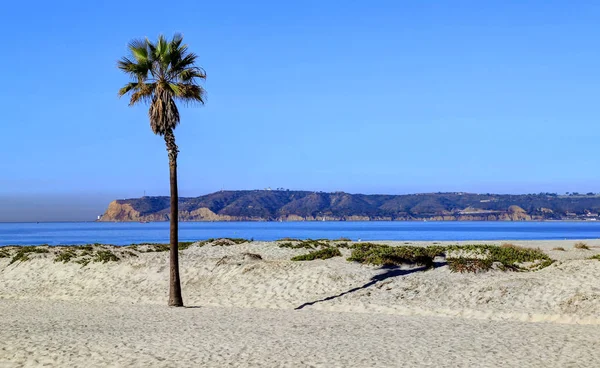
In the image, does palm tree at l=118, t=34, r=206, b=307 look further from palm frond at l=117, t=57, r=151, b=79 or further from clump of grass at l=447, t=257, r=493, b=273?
clump of grass at l=447, t=257, r=493, b=273

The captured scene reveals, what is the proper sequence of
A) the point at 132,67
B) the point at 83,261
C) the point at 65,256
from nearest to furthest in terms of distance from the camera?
the point at 132,67
the point at 83,261
the point at 65,256

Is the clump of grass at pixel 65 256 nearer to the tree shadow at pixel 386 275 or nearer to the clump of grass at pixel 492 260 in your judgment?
the tree shadow at pixel 386 275

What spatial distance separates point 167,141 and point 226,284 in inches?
336

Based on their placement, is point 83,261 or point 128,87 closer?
point 128,87

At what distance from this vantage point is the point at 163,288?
102 ft

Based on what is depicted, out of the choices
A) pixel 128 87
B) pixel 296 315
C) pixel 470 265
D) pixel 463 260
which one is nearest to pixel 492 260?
pixel 463 260

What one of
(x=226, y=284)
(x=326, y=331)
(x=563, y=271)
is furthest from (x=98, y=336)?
(x=563, y=271)

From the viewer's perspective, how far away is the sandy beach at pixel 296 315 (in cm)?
1560

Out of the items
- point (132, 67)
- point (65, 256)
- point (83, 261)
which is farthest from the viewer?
point (65, 256)

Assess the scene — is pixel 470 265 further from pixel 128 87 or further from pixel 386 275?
pixel 128 87

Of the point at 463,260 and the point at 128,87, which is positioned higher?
the point at 128,87

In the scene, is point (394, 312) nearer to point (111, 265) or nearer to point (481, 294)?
point (481, 294)

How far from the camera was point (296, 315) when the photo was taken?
76.8 feet

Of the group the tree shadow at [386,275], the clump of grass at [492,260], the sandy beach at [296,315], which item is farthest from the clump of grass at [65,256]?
the clump of grass at [492,260]
